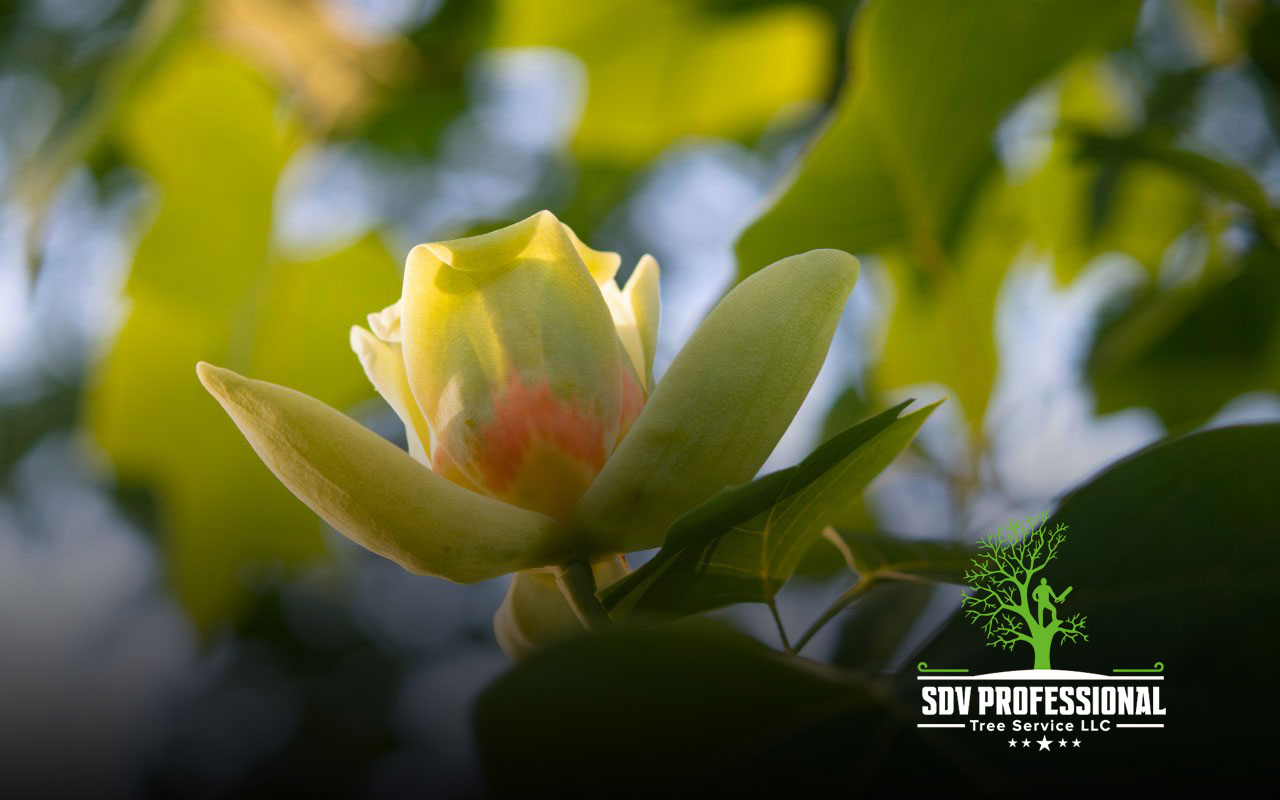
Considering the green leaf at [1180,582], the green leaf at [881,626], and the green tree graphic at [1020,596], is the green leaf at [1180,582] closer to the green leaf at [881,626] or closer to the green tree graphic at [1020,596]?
the green tree graphic at [1020,596]

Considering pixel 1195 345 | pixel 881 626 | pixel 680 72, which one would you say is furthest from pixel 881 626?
pixel 680 72

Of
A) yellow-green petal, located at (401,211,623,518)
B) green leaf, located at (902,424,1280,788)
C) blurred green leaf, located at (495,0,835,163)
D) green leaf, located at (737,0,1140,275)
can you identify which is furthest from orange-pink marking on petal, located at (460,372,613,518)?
blurred green leaf, located at (495,0,835,163)

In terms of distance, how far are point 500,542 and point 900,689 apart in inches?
4.5

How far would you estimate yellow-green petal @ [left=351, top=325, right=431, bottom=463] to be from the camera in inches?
13.2

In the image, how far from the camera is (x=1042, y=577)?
0.32 metres

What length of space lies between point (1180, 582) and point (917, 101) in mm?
358

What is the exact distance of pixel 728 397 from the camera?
29 centimetres

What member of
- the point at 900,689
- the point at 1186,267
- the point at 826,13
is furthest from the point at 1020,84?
the point at 900,689

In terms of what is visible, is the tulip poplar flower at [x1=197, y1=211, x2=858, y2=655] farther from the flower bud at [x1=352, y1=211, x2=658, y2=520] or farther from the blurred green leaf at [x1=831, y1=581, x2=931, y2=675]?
the blurred green leaf at [x1=831, y1=581, x2=931, y2=675]

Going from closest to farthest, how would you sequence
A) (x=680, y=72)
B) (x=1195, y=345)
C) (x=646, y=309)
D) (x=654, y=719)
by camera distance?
(x=654, y=719)
(x=646, y=309)
(x=1195, y=345)
(x=680, y=72)

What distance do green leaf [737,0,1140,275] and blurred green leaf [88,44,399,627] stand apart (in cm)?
38

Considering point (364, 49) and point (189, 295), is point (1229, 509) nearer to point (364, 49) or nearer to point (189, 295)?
point (189, 295)

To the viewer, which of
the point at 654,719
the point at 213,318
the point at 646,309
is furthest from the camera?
the point at 213,318

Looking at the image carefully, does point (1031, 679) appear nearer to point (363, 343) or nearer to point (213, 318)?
point (363, 343)
